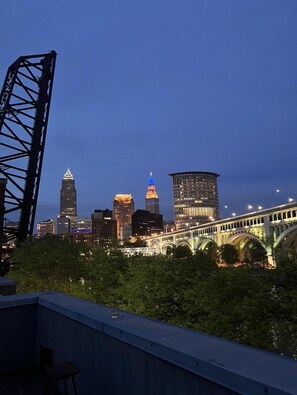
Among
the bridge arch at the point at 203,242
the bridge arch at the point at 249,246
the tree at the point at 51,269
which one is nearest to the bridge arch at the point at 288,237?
the bridge arch at the point at 249,246

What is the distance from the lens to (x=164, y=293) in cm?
1964

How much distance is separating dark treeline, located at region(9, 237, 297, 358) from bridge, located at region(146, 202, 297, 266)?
4718 cm

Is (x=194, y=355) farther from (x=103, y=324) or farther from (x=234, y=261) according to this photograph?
(x=234, y=261)

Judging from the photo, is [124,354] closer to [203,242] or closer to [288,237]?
[288,237]

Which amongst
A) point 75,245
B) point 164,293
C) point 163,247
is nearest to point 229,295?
point 164,293

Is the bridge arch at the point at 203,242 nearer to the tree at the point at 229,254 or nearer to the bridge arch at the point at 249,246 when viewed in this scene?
the bridge arch at the point at 249,246

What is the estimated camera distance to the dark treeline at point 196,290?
1475 centimetres

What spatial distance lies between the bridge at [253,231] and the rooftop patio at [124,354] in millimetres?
63436

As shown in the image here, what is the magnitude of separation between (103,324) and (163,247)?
191 metres

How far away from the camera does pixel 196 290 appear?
18.0 m

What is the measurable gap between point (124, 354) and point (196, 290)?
12901 mm

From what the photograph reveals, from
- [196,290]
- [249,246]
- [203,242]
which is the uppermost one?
[203,242]

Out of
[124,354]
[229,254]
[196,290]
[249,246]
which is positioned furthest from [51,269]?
[249,246]

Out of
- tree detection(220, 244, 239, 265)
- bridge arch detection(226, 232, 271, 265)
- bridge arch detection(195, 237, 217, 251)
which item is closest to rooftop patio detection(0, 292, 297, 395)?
tree detection(220, 244, 239, 265)
